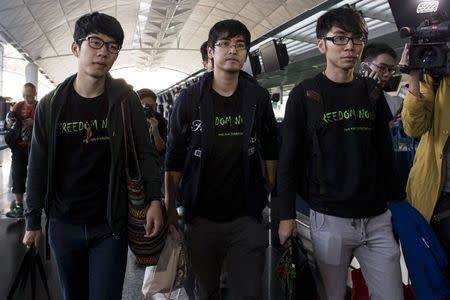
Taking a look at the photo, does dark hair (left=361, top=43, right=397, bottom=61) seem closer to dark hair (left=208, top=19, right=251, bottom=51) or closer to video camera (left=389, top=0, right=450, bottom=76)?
video camera (left=389, top=0, right=450, bottom=76)

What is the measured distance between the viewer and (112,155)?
2.03 m

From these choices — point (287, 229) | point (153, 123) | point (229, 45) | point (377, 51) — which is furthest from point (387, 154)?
point (153, 123)

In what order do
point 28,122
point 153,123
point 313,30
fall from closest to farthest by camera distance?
point 153,123, point 313,30, point 28,122

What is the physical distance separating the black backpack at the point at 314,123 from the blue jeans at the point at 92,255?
98 centimetres

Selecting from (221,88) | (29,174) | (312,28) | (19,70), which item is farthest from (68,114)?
(19,70)

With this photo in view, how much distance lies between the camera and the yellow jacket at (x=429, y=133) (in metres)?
2.16

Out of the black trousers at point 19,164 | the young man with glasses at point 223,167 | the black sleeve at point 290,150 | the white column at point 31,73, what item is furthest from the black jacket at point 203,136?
the white column at point 31,73

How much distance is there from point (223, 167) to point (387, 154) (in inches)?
33.2

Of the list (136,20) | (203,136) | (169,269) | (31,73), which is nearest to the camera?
(169,269)

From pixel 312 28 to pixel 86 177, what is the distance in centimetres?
380

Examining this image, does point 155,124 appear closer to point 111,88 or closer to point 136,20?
point 111,88

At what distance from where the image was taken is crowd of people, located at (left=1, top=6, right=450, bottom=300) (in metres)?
2.03

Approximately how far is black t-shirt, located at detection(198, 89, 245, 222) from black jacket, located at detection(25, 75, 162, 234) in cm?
32

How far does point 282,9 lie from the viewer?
21312 millimetres
